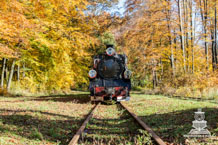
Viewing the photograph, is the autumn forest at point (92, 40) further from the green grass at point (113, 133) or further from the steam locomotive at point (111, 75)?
the green grass at point (113, 133)

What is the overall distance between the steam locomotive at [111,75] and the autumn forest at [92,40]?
7.94ft

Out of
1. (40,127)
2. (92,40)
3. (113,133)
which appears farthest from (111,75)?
(113,133)

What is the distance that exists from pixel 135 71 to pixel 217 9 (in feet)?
27.8

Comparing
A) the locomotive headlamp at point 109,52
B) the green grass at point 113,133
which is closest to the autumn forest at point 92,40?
the locomotive headlamp at point 109,52

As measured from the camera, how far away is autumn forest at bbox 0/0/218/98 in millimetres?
11633

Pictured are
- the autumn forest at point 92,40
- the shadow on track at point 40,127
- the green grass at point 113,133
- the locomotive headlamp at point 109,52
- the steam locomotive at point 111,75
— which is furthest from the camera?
the autumn forest at point 92,40

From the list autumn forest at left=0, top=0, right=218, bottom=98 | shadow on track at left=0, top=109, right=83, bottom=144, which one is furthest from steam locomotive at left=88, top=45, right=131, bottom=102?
shadow on track at left=0, top=109, right=83, bottom=144

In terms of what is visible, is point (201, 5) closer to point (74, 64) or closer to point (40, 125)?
point (74, 64)

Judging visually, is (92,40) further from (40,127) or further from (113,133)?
(113,133)

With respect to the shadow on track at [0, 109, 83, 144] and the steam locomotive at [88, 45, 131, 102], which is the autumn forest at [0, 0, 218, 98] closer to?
the steam locomotive at [88, 45, 131, 102]

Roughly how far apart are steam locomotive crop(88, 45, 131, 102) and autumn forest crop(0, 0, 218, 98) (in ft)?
7.94

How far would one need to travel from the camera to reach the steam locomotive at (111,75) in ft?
34.8

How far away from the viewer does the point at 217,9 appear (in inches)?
649

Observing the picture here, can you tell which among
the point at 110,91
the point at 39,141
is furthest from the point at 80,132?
the point at 110,91
